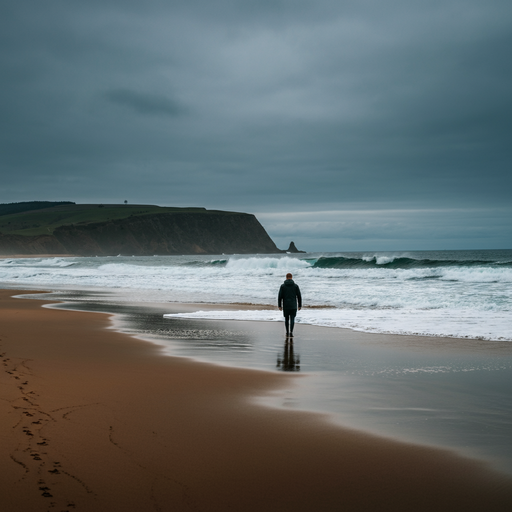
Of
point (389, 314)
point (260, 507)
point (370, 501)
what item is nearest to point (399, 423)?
point (370, 501)

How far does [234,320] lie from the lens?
43.7 feet

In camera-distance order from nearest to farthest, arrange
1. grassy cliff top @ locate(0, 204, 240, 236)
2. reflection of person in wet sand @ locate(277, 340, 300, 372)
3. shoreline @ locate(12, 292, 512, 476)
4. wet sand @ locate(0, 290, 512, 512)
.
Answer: wet sand @ locate(0, 290, 512, 512) → shoreline @ locate(12, 292, 512, 476) → reflection of person in wet sand @ locate(277, 340, 300, 372) → grassy cliff top @ locate(0, 204, 240, 236)

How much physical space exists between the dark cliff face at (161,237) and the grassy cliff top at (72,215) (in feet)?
16.5

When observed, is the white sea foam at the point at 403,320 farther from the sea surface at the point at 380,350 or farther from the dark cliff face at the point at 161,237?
the dark cliff face at the point at 161,237

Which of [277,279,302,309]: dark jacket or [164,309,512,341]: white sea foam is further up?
[277,279,302,309]: dark jacket

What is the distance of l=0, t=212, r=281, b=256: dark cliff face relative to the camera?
454 feet

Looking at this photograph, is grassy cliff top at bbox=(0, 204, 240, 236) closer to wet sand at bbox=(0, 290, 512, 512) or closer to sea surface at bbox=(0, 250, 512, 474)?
sea surface at bbox=(0, 250, 512, 474)

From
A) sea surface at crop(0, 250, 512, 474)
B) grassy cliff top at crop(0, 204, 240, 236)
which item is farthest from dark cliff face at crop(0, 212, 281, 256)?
sea surface at crop(0, 250, 512, 474)

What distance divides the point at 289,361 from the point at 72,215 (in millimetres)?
171696

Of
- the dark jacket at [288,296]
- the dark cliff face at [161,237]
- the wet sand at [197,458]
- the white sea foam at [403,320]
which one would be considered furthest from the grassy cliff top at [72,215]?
the wet sand at [197,458]

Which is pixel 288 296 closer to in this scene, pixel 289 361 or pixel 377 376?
pixel 289 361

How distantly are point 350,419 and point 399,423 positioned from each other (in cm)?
47

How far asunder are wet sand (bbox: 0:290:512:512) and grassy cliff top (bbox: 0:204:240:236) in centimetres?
14567

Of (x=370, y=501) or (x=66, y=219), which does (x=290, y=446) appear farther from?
(x=66, y=219)
